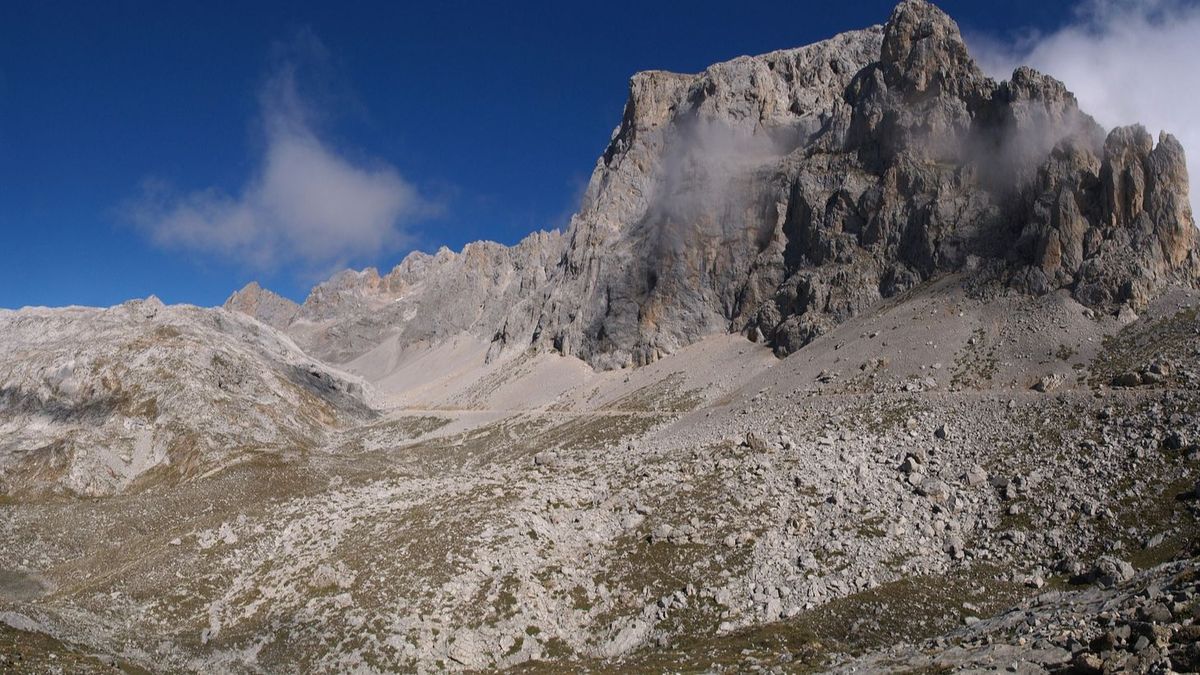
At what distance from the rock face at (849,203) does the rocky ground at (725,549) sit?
48.6ft

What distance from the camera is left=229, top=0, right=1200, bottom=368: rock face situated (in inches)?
2963

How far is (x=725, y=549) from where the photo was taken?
3841cm

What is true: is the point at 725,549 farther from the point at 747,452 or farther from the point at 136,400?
the point at 136,400

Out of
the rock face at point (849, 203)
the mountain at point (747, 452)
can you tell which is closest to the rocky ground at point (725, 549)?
the mountain at point (747, 452)

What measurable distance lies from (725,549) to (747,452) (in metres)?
13.3

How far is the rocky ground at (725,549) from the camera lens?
30.3 meters

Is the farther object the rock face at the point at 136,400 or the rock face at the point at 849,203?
the rock face at the point at 136,400

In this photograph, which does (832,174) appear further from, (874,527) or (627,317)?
(874,527)

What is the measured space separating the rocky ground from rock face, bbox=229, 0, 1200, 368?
14.8m

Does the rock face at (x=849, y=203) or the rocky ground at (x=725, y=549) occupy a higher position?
the rock face at (x=849, y=203)

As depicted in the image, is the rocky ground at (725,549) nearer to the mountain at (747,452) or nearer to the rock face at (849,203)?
the mountain at (747,452)

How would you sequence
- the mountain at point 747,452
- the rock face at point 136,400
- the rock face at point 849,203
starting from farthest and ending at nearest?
the rock face at point 136,400
the rock face at point 849,203
the mountain at point 747,452

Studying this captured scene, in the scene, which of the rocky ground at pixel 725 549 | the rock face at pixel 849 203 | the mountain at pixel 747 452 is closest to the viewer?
the rocky ground at pixel 725 549

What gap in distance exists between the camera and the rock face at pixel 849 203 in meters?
75.2
